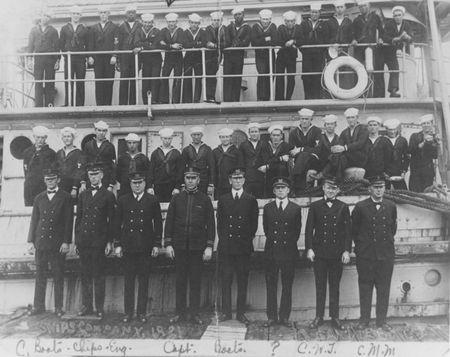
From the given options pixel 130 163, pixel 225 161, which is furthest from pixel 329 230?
pixel 130 163

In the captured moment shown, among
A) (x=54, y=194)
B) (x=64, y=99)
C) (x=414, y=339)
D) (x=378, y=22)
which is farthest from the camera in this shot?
(x=64, y=99)

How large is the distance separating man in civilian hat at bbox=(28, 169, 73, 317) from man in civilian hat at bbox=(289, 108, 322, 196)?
2.79 m

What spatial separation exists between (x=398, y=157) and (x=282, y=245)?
2177mm

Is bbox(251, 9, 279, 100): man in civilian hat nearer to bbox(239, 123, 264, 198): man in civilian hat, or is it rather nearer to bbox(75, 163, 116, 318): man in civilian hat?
bbox(239, 123, 264, 198): man in civilian hat

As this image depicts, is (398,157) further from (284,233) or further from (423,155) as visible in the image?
(284,233)

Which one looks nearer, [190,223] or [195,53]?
[190,223]

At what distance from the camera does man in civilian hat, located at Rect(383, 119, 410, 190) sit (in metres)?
6.93

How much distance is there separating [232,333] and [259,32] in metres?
4.60

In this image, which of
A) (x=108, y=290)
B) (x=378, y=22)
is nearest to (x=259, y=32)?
(x=378, y=22)

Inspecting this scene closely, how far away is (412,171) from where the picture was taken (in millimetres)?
7160

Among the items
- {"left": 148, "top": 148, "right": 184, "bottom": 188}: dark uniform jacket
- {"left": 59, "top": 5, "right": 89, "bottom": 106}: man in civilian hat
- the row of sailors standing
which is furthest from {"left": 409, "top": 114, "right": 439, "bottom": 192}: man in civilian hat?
{"left": 59, "top": 5, "right": 89, "bottom": 106}: man in civilian hat

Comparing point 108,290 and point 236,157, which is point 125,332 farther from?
point 236,157

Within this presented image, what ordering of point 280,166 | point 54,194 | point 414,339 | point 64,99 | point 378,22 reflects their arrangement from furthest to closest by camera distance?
point 64,99
point 378,22
point 280,166
point 54,194
point 414,339

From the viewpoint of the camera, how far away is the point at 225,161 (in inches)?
270
